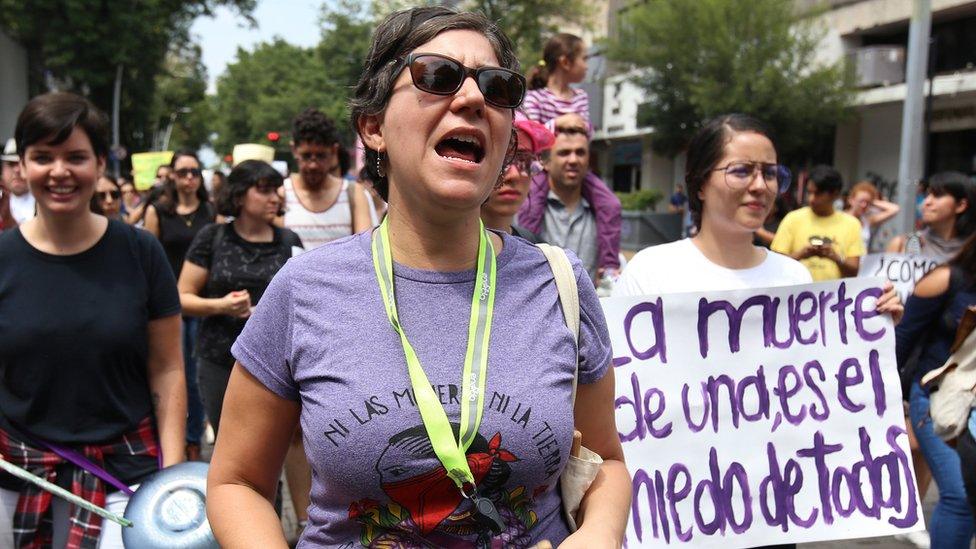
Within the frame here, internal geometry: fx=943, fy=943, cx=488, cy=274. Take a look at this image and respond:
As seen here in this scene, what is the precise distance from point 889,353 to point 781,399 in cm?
52

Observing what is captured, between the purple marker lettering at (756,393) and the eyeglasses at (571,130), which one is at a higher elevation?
the eyeglasses at (571,130)

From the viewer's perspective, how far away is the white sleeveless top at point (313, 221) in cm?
562

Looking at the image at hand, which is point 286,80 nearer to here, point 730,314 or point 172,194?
point 172,194

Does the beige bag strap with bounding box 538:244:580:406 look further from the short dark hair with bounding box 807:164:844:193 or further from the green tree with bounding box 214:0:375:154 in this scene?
the green tree with bounding box 214:0:375:154

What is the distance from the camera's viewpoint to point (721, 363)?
345cm

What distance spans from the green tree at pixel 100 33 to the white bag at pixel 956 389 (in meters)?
30.7

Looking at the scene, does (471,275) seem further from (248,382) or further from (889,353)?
(889,353)

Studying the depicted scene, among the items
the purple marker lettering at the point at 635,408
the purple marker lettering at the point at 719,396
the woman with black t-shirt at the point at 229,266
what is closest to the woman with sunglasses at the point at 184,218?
the woman with black t-shirt at the point at 229,266

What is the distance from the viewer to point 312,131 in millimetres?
5582

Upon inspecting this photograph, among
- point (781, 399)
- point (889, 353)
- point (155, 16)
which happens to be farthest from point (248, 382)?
point (155, 16)

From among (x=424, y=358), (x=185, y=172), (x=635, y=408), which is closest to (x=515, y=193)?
(x=635, y=408)

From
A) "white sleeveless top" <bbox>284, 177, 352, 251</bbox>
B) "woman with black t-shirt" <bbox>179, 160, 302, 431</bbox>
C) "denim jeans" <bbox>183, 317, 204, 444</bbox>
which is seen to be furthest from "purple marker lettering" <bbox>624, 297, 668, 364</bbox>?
"denim jeans" <bbox>183, 317, 204, 444</bbox>

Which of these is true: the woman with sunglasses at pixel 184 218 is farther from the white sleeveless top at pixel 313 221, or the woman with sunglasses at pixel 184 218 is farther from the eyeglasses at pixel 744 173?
the eyeglasses at pixel 744 173

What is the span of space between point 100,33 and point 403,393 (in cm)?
3238
